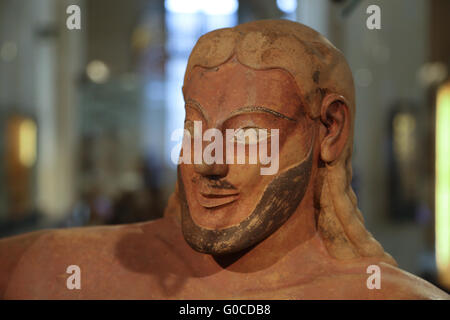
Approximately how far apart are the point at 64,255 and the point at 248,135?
972 millimetres

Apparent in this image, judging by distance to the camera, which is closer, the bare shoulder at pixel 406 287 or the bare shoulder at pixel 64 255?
the bare shoulder at pixel 406 287

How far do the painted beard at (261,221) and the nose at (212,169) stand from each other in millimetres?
169

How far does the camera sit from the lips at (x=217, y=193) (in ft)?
5.99

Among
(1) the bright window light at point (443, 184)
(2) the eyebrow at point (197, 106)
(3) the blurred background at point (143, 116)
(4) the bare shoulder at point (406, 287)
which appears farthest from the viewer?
(1) the bright window light at point (443, 184)

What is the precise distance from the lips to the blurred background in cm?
124

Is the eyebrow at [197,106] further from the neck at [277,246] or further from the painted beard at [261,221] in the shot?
the neck at [277,246]

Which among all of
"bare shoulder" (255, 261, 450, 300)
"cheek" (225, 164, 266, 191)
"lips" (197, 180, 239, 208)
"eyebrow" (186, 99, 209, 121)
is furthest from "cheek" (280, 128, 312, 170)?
"bare shoulder" (255, 261, 450, 300)

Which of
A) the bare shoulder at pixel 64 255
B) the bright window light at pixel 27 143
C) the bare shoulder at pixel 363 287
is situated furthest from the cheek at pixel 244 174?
the bright window light at pixel 27 143

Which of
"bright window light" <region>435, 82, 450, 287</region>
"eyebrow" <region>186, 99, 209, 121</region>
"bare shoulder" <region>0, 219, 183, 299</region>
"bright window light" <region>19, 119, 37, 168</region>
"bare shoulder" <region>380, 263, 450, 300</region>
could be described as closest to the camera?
"bare shoulder" <region>380, 263, 450, 300</region>

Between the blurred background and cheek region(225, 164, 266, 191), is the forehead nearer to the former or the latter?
cheek region(225, 164, 266, 191)

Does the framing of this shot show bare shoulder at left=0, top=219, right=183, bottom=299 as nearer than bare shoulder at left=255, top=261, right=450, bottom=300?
No

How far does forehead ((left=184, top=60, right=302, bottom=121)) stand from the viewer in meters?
1.82

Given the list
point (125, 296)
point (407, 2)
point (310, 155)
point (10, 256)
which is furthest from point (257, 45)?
point (407, 2)

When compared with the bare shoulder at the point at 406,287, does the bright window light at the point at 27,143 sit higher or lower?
higher
